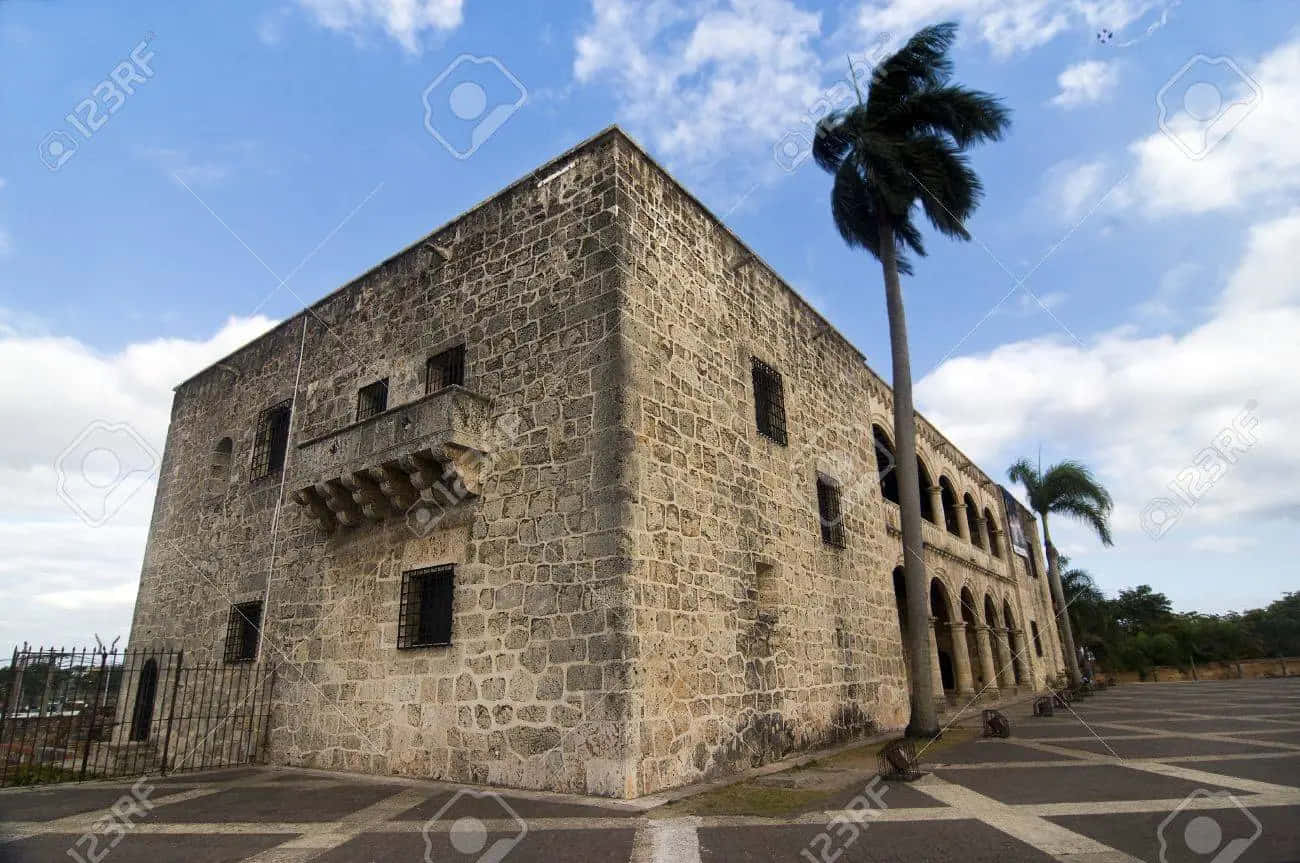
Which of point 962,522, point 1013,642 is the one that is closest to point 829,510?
point 962,522

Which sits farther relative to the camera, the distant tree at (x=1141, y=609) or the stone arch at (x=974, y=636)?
the distant tree at (x=1141, y=609)

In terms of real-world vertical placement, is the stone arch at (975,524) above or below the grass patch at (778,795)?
above

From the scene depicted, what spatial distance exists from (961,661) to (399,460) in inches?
550

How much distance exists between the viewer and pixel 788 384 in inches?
413

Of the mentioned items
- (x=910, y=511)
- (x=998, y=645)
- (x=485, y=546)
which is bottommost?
(x=998, y=645)

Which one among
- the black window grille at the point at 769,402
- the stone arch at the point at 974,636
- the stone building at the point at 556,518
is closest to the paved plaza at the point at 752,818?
the stone building at the point at 556,518

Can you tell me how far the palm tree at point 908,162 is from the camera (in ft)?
35.4

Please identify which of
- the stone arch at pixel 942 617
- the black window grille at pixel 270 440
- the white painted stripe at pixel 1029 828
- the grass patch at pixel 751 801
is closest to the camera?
the white painted stripe at pixel 1029 828

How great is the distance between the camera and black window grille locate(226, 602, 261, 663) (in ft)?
33.4

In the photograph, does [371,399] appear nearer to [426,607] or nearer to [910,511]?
[426,607]

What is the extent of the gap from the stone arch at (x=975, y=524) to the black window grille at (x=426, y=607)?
17863 millimetres

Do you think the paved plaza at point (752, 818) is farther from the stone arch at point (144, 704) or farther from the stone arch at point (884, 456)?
the stone arch at point (884, 456)

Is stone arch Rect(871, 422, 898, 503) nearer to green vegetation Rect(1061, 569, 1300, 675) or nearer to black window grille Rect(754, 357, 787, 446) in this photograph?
black window grille Rect(754, 357, 787, 446)

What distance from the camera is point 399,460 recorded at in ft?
25.6
